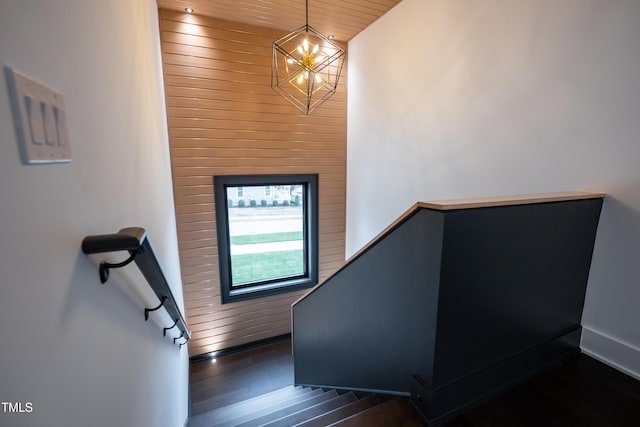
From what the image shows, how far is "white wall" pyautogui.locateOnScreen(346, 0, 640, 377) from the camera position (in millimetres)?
1468

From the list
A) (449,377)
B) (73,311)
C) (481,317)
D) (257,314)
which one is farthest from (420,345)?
(257,314)

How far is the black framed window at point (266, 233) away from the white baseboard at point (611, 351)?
2.92 m

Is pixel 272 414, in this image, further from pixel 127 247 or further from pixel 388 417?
pixel 127 247

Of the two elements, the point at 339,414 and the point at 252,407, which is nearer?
the point at 339,414

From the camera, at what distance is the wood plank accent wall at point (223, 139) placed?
3.08 meters

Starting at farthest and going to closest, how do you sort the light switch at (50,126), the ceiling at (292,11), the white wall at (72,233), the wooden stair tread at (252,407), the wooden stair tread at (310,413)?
1. the ceiling at (292,11)
2. the wooden stair tread at (252,407)
3. the wooden stair tread at (310,413)
4. the light switch at (50,126)
5. the white wall at (72,233)

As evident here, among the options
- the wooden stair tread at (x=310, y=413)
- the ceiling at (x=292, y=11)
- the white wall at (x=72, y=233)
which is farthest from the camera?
the ceiling at (x=292, y=11)

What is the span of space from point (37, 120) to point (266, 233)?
3458mm

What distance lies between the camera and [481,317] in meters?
1.28

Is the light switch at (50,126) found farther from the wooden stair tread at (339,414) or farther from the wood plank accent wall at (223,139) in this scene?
the wood plank accent wall at (223,139)

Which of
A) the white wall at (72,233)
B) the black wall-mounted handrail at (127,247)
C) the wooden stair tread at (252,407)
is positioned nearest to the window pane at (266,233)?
the wooden stair tread at (252,407)

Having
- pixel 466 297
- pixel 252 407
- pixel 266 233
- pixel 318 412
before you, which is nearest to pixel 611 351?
pixel 466 297

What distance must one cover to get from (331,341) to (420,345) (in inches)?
37.6

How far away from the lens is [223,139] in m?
3.33
